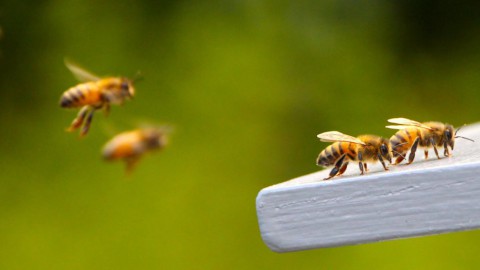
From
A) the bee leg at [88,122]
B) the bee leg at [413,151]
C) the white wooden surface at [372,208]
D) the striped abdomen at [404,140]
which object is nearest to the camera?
the white wooden surface at [372,208]

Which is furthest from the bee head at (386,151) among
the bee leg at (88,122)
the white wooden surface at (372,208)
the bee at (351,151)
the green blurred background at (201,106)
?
the green blurred background at (201,106)

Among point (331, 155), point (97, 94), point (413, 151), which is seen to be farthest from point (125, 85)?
point (413, 151)

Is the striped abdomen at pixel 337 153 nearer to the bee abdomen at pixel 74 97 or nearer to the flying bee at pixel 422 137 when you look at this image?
the flying bee at pixel 422 137

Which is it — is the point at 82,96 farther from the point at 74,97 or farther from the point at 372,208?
the point at 372,208

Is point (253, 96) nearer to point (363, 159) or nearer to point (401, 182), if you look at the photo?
point (363, 159)

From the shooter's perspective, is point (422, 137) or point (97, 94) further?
point (97, 94)

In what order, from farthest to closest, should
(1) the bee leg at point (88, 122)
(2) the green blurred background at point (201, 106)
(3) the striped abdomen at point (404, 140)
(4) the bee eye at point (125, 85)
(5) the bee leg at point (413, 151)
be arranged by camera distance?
(2) the green blurred background at point (201, 106) < (4) the bee eye at point (125, 85) < (1) the bee leg at point (88, 122) < (3) the striped abdomen at point (404, 140) < (5) the bee leg at point (413, 151)

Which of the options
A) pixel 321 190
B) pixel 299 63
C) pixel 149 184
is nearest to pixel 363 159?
pixel 321 190
